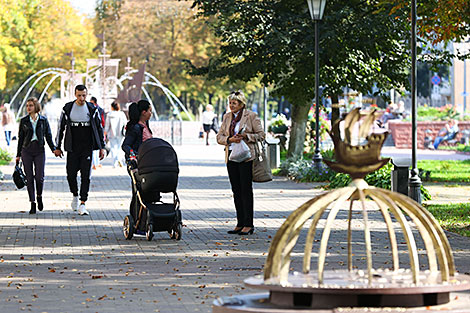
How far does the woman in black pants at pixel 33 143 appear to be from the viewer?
53.7 ft

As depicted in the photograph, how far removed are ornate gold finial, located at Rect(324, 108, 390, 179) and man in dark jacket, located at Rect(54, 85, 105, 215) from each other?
9.99 metres

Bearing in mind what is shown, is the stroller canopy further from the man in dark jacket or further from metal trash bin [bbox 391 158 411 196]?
metal trash bin [bbox 391 158 411 196]

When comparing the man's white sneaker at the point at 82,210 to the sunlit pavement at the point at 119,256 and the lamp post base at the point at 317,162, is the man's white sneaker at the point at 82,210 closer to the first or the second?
the sunlit pavement at the point at 119,256

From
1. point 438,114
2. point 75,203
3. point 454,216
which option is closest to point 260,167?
point 454,216

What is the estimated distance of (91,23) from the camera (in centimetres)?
8331

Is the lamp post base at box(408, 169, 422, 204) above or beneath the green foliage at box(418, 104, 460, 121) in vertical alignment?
beneath

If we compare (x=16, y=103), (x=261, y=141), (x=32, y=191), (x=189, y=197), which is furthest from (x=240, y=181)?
(x=16, y=103)

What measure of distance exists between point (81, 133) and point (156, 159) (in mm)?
3745

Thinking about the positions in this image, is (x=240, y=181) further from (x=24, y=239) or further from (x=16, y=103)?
(x=16, y=103)

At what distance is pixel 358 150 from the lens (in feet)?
19.7

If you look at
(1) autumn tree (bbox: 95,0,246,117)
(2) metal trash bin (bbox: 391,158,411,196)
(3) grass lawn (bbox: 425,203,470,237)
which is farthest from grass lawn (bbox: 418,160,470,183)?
(1) autumn tree (bbox: 95,0,246,117)

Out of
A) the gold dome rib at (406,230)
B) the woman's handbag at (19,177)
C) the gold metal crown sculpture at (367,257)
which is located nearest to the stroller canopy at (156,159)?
the woman's handbag at (19,177)

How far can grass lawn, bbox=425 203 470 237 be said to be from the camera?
1362 cm

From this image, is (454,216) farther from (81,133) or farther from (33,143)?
(33,143)
